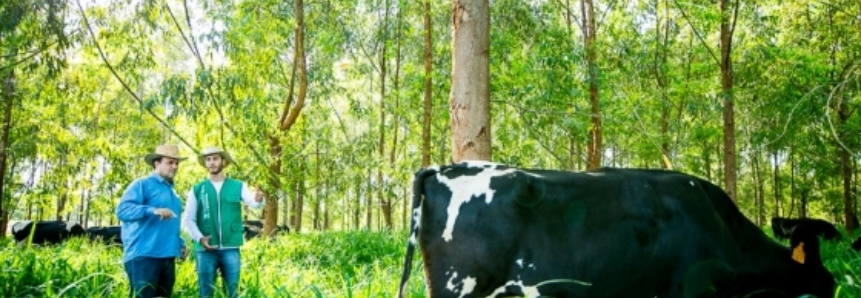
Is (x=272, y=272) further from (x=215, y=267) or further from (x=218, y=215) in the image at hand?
(x=218, y=215)

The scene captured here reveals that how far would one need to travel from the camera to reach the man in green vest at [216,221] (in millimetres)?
5805

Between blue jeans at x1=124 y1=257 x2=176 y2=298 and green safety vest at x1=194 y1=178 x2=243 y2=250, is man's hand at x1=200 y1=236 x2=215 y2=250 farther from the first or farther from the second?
blue jeans at x1=124 y1=257 x2=176 y2=298

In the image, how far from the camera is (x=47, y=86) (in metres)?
11.8

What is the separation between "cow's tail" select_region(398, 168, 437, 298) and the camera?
159 inches

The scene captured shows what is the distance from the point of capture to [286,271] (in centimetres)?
786

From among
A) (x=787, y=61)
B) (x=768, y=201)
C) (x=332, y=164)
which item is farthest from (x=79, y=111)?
(x=768, y=201)

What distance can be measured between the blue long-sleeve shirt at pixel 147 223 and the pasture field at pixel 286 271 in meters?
0.30

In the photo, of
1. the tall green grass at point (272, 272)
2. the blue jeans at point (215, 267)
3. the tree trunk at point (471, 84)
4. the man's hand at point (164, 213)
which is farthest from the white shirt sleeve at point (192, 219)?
the tree trunk at point (471, 84)

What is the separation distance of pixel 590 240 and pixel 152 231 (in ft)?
10.6

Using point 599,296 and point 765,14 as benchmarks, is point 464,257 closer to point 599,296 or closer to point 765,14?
point 599,296

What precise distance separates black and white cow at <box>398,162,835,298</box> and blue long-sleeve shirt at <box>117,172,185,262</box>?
2.21m

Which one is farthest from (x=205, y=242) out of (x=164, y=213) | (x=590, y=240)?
(x=590, y=240)

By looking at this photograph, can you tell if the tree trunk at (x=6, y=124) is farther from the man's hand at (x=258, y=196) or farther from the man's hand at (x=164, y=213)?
the man's hand at (x=164, y=213)

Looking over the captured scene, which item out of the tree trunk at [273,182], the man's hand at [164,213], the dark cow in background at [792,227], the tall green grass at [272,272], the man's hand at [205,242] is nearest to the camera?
the man's hand at [164,213]
